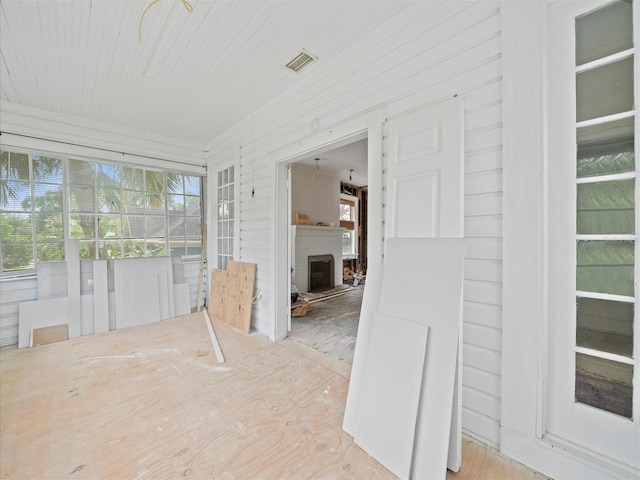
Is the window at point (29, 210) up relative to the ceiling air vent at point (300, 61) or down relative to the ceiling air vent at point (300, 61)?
down

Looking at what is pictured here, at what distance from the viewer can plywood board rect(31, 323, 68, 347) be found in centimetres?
313

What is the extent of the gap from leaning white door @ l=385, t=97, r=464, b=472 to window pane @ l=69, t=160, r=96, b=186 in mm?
4282

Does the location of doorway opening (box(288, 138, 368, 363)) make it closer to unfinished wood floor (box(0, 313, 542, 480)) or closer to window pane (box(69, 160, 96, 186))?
unfinished wood floor (box(0, 313, 542, 480))

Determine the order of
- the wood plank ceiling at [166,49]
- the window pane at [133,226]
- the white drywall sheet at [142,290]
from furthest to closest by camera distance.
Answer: the window pane at [133,226] → the white drywall sheet at [142,290] → the wood plank ceiling at [166,49]

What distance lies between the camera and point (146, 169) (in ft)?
13.9

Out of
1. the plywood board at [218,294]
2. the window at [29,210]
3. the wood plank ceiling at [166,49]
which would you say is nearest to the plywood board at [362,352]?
the wood plank ceiling at [166,49]

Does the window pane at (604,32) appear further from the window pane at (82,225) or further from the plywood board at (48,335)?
the plywood board at (48,335)

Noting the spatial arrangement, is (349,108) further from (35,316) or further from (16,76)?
(35,316)

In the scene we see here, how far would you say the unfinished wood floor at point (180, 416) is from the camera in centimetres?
146

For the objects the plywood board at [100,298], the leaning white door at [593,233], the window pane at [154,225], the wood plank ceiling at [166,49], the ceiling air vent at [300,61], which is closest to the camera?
the leaning white door at [593,233]

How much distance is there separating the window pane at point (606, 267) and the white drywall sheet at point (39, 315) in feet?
16.8

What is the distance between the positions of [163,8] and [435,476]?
11.2ft

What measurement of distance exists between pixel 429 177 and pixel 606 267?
1006mm

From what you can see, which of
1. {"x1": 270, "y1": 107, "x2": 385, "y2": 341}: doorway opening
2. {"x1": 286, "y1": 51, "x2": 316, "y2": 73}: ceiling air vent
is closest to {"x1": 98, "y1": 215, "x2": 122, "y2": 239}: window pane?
{"x1": 270, "y1": 107, "x2": 385, "y2": 341}: doorway opening
